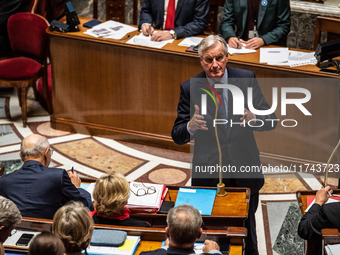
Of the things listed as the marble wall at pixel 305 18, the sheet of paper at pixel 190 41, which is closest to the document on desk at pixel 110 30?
the sheet of paper at pixel 190 41

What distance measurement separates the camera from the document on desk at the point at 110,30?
612 centimetres

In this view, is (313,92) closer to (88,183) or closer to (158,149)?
(158,149)

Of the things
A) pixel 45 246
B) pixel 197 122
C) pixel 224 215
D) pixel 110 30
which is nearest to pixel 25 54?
pixel 110 30

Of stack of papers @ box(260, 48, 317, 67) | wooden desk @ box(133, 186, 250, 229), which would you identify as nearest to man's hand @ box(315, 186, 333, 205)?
wooden desk @ box(133, 186, 250, 229)

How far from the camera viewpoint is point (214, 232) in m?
3.27

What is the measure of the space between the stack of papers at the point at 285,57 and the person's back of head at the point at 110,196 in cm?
265

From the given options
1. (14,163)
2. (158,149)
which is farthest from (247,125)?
(14,163)

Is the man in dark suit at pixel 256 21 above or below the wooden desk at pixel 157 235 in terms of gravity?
above

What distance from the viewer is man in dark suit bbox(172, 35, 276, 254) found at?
3791mm

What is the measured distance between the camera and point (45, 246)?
2602 millimetres

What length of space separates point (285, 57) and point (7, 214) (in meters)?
3.44

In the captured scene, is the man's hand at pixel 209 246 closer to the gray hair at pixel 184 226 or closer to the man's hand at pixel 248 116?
the gray hair at pixel 184 226

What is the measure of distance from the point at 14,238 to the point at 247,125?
1.68 m

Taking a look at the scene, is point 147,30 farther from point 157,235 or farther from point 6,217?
point 6,217
